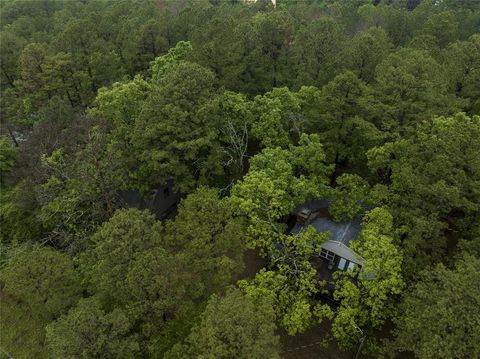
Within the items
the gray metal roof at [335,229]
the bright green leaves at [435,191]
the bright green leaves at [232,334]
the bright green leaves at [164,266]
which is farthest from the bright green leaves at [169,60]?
the bright green leaves at [232,334]

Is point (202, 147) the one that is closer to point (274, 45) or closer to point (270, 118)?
point (270, 118)

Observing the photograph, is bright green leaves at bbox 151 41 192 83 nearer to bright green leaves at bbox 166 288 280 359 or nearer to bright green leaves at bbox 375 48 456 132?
bright green leaves at bbox 375 48 456 132

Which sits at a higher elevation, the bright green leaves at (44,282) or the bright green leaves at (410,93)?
the bright green leaves at (410,93)

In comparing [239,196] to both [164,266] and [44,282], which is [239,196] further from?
[44,282]

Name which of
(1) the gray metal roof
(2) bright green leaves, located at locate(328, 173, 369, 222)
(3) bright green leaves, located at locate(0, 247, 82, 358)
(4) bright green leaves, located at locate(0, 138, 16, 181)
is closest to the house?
(1) the gray metal roof

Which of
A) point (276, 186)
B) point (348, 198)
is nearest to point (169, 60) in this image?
point (276, 186)

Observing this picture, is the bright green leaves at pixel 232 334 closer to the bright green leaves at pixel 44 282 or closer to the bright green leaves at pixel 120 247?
the bright green leaves at pixel 120 247

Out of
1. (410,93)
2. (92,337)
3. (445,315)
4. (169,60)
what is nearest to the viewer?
(445,315)
